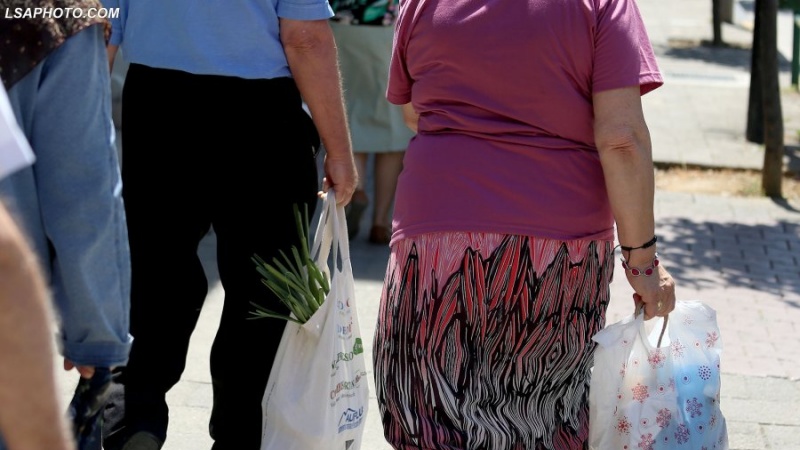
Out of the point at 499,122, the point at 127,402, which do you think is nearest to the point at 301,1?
the point at 499,122

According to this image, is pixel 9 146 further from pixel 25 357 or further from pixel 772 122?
pixel 772 122

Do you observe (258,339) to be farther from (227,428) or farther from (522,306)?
(522,306)

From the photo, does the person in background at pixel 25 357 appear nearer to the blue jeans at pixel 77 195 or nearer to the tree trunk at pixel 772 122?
the blue jeans at pixel 77 195

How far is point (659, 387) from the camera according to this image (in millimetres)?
3285

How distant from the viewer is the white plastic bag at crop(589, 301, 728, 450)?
328 cm

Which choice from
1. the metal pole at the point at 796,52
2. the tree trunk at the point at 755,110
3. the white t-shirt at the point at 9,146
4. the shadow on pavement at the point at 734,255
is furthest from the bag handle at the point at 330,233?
Result: the metal pole at the point at 796,52

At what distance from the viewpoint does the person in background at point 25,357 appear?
1.48 meters

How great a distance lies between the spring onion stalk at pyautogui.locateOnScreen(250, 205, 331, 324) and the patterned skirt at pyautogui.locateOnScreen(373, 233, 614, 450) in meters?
0.22

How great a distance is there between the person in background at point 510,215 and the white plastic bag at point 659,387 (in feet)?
0.28

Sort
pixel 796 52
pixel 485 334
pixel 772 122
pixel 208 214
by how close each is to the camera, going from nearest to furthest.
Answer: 1. pixel 485 334
2. pixel 208 214
3. pixel 772 122
4. pixel 796 52

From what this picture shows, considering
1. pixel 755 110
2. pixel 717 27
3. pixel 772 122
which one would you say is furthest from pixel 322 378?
pixel 717 27

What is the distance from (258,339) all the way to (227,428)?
0.91 feet

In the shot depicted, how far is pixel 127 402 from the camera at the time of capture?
354 cm

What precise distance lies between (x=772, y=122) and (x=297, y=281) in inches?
218
